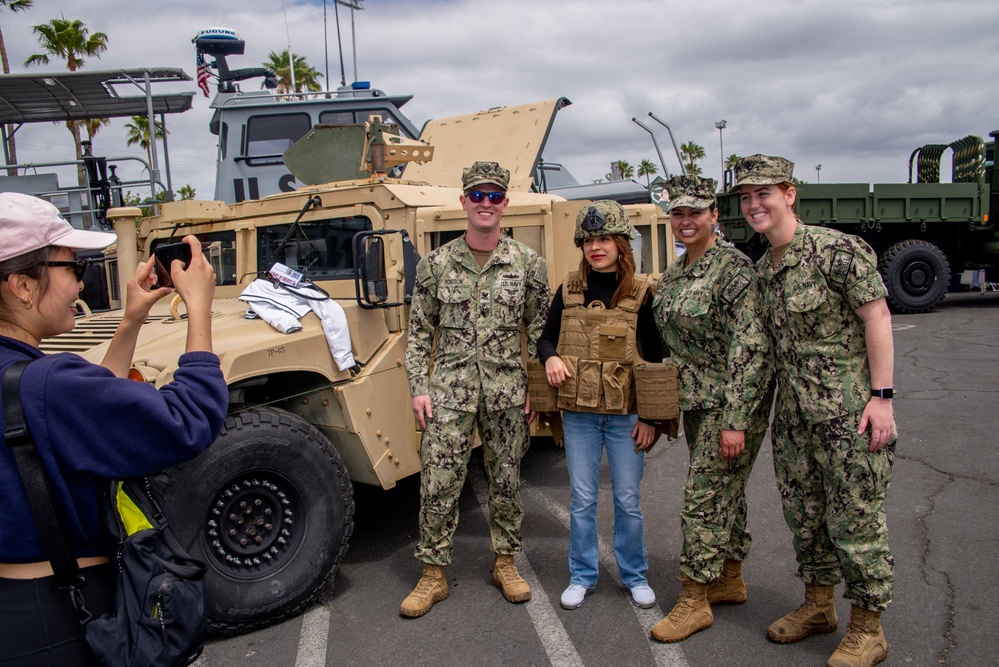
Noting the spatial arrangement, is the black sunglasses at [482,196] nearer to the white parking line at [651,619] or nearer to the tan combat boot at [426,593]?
the tan combat boot at [426,593]

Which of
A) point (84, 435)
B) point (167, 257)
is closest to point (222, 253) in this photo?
point (167, 257)

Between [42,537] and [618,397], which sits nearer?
[42,537]

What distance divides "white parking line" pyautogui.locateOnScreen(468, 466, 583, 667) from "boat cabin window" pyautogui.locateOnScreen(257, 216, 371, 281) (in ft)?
5.75

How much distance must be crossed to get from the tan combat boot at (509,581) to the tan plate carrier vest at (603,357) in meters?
0.84

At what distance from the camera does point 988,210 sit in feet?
42.0

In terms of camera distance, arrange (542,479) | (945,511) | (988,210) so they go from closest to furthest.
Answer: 1. (945,511)
2. (542,479)
3. (988,210)

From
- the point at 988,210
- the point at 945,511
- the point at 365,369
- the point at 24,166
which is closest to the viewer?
the point at 365,369

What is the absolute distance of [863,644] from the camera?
2803 mm

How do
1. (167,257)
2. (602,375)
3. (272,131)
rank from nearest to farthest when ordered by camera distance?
(167,257)
(602,375)
(272,131)

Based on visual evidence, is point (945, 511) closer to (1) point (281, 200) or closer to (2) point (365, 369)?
(2) point (365, 369)

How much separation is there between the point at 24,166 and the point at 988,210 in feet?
46.8

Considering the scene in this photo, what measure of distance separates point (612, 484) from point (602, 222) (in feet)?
3.72

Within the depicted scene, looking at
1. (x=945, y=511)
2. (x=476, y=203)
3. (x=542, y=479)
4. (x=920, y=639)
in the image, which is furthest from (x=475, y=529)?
(x=945, y=511)

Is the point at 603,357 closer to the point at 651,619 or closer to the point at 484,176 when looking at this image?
the point at 484,176
